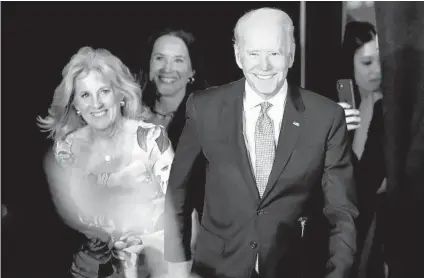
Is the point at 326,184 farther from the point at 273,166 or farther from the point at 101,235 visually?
the point at 101,235

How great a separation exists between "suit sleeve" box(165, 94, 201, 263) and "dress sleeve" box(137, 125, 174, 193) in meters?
0.14

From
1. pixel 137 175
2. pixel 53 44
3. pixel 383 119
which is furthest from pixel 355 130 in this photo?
pixel 53 44

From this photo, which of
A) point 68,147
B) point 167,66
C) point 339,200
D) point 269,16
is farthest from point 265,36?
point 68,147

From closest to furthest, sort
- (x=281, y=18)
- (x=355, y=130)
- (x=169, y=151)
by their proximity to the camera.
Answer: (x=281, y=18) < (x=169, y=151) < (x=355, y=130)

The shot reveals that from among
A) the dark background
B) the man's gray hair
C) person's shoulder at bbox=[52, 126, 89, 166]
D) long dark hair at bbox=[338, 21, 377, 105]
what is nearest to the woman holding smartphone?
long dark hair at bbox=[338, 21, 377, 105]

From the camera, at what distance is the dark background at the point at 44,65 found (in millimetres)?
1837

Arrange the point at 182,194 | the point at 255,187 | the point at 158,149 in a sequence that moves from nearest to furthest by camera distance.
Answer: the point at 255,187 < the point at 182,194 < the point at 158,149

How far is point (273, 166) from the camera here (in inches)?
60.1

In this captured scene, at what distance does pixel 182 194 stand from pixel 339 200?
467 millimetres

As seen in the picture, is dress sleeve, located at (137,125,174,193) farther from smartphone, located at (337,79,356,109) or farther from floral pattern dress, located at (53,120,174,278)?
smartphone, located at (337,79,356,109)

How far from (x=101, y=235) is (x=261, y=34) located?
0.88 metres

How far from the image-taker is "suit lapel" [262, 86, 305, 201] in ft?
4.99

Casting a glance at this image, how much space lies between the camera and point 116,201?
1.85m

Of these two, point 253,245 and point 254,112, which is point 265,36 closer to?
point 254,112
